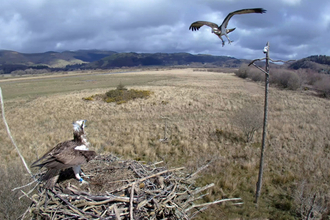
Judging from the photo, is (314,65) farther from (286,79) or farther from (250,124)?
(250,124)

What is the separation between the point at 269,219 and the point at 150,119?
13.7 m

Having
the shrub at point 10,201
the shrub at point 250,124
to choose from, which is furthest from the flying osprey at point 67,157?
the shrub at point 250,124

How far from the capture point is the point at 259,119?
12.6 meters

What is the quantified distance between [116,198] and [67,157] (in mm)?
1646

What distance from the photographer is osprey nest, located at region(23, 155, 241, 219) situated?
4547 millimetres

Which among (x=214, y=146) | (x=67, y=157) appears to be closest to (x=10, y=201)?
(x=67, y=157)

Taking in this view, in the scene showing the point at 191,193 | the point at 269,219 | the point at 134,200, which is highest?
the point at 134,200

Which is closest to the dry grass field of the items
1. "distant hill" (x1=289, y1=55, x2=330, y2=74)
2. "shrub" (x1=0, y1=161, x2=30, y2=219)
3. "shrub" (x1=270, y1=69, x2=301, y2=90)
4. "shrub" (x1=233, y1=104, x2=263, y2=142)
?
"shrub" (x1=0, y1=161, x2=30, y2=219)

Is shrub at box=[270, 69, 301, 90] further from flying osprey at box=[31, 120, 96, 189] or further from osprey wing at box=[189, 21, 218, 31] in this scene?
flying osprey at box=[31, 120, 96, 189]

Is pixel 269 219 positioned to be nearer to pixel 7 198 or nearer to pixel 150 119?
pixel 7 198

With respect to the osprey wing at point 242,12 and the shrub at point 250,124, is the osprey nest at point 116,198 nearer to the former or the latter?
the osprey wing at point 242,12

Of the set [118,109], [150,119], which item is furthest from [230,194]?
[118,109]

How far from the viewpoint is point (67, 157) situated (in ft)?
16.0

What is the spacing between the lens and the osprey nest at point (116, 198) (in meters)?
4.55
